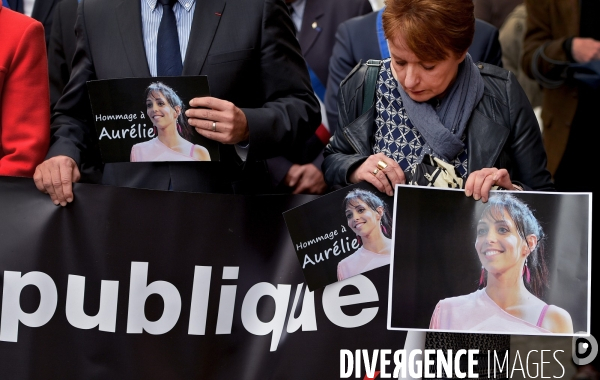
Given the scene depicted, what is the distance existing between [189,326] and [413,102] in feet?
4.02

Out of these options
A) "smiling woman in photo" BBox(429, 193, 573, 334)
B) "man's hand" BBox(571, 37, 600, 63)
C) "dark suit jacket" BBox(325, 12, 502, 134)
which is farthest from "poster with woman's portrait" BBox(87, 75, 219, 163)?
"man's hand" BBox(571, 37, 600, 63)

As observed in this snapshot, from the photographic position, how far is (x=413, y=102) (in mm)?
3402

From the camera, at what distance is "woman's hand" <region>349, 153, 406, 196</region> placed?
3383mm

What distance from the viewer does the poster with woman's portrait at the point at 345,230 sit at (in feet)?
11.4

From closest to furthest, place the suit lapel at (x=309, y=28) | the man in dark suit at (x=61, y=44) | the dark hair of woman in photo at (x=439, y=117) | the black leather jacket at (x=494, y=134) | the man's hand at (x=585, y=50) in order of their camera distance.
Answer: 1. the dark hair of woman in photo at (x=439, y=117)
2. the black leather jacket at (x=494, y=134)
3. the man in dark suit at (x=61, y=44)
4. the man's hand at (x=585, y=50)
5. the suit lapel at (x=309, y=28)

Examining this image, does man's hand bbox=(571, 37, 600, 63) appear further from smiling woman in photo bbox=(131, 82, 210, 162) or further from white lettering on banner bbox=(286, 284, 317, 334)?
smiling woman in photo bbox=(131, 82, 210, 162)

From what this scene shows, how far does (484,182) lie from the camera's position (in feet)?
10.7

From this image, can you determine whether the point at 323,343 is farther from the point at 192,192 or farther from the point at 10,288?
the point at 10,288

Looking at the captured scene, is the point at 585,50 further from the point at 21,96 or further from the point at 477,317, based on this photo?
the point at 21,96

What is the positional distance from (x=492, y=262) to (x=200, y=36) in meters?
1.38

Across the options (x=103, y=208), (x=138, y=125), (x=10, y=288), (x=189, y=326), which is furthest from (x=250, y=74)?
(x=10, y=288)

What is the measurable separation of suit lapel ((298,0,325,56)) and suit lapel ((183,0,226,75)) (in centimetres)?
173

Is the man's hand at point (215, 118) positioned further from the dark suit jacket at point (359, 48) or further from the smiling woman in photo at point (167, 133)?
the dark suit jacket at point (359, 48)

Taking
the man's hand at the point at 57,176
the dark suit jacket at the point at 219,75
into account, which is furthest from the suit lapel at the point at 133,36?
the man's hand at the point at 57,176
